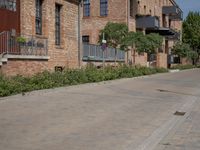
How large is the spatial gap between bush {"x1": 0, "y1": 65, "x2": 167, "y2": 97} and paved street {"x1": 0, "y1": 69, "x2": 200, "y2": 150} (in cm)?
44

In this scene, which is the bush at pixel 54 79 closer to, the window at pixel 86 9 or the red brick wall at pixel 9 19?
the red brick wall at pixel 9 19

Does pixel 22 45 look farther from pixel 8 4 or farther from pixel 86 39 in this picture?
pixel 86 39

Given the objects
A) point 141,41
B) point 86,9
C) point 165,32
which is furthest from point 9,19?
point 165,32

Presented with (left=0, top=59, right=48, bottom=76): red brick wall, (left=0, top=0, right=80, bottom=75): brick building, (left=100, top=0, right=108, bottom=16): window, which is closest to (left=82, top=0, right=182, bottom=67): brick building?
(left=100, top=0, right=108, bottom=16): window

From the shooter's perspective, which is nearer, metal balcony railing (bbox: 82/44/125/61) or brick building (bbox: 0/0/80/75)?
brick building (bbox: 0/0/80/75)

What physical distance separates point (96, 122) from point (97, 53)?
23.8 m

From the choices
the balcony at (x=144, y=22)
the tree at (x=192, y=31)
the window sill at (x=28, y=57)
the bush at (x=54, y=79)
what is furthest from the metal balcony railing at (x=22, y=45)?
the tree at (x=192, y=31)

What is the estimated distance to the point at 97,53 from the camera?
35.1m

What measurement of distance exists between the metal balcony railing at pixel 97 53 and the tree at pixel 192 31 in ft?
156

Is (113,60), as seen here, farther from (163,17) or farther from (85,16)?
(163,17)

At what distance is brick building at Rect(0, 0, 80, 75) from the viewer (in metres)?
20.8

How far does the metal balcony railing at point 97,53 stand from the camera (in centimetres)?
3291

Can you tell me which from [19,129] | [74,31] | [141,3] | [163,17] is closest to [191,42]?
[163,17]

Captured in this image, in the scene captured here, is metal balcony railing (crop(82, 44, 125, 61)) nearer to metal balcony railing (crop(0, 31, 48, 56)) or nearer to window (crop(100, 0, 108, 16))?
metal balcony railing (crop(0, 31, 48, 56))
